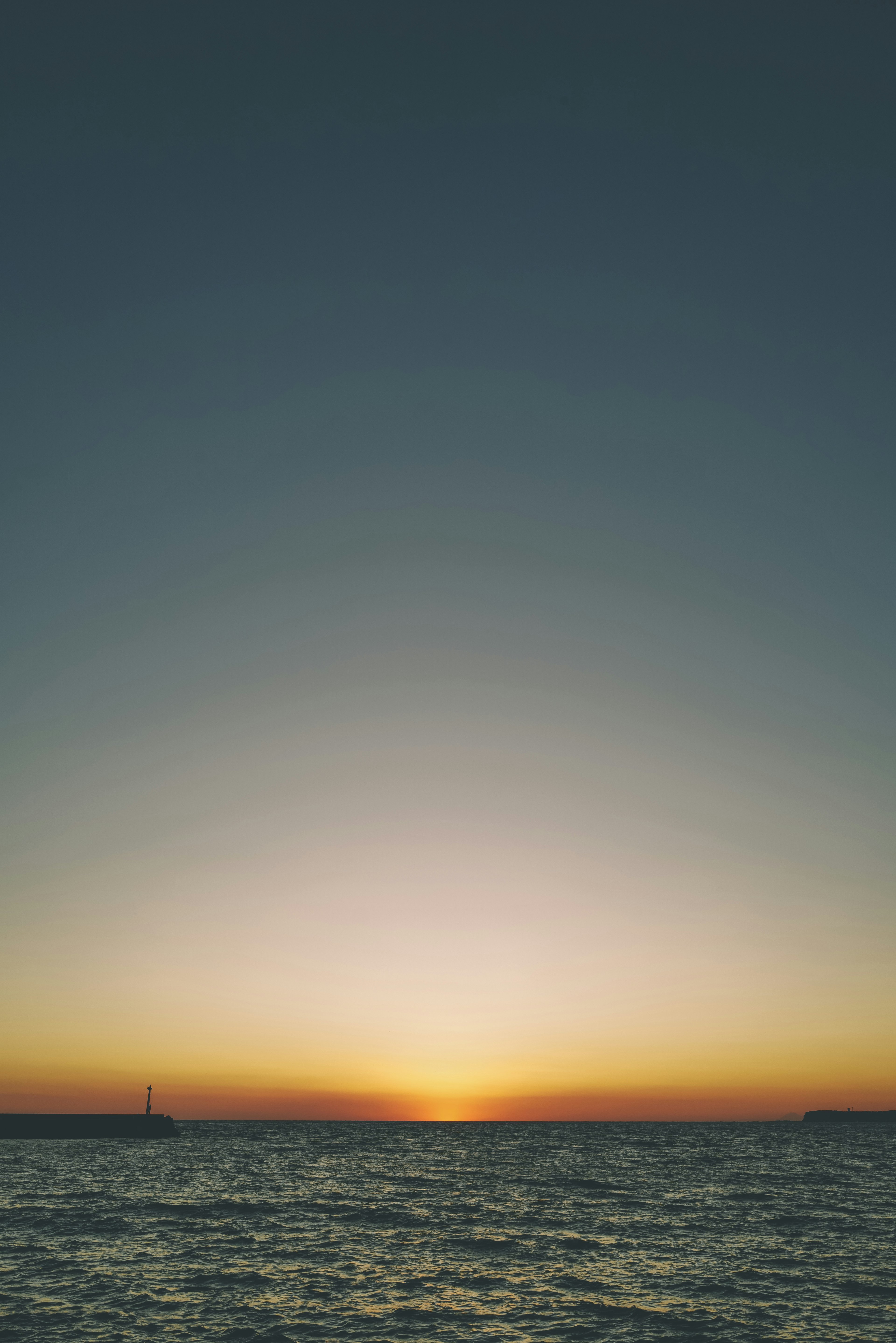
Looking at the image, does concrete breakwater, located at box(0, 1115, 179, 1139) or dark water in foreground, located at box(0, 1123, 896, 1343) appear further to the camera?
concrete breakwater, located at box(0, 1115, 179, 1139)

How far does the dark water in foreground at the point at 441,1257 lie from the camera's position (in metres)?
24.8

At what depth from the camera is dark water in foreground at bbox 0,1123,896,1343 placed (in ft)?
81.4

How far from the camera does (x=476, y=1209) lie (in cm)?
4909

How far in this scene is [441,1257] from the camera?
3406 centimetres

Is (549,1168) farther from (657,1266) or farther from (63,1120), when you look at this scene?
(63,1120)

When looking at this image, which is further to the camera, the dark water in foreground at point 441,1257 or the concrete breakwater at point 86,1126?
the concrete breakwater at point 86,1126

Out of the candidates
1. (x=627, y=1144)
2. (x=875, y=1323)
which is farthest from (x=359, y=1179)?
(x=627, y=1144)

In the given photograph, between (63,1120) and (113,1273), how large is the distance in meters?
103

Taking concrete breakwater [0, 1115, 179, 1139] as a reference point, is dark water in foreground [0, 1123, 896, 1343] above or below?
above

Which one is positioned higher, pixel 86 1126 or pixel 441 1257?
pixel 441 1257

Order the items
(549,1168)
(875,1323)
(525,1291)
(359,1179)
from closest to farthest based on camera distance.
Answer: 1. (875,1323)
2. (525,1291)
3. (359,1179)
4. (549,1168)

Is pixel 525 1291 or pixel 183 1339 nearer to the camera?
pixel 183 1339

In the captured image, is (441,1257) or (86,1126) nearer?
(441,1257)

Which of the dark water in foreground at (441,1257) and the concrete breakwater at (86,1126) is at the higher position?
the dark water in foreground at (441,1257)
